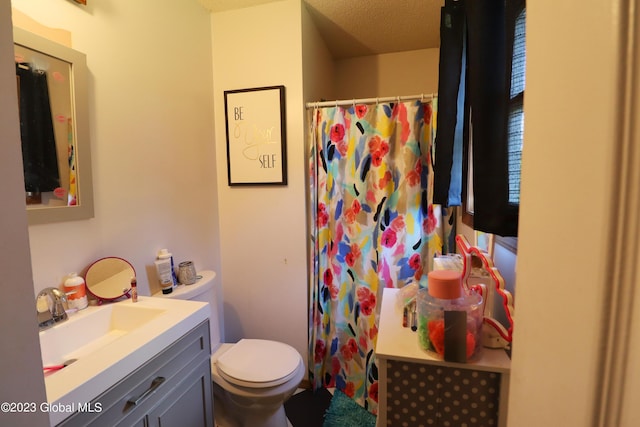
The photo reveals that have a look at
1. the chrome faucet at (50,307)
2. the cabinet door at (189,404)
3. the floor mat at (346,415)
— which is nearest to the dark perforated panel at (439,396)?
the cabinet door at (189,404)

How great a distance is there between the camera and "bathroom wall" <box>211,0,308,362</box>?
1762 millimetres

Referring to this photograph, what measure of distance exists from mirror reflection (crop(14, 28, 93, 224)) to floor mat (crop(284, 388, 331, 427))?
1.52 meters

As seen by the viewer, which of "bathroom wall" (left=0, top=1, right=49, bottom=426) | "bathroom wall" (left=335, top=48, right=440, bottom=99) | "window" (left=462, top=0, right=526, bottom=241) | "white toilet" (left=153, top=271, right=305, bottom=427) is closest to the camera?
"bathroom wall" (left=0, top=1, right=49, bottom=426)

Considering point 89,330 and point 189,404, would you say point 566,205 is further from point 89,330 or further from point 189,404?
point 89,330

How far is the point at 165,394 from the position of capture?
949 mm

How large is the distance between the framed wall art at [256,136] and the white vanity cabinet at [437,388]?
1249mm

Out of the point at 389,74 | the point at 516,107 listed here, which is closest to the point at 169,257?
the point at 516,107

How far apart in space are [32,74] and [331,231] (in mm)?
1496

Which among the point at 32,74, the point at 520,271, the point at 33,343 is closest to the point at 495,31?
the point at 520,271

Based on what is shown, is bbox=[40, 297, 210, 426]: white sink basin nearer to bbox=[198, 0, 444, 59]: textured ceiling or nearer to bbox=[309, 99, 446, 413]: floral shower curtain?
bbox=[309, 99, 446, 413]: floral shower curtain

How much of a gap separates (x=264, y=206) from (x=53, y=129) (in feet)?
3.53

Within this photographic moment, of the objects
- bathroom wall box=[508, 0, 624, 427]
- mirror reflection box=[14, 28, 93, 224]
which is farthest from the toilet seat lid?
bathroom wall box=[508, 0, 624, 427]

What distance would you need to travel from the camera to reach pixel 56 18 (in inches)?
40.8

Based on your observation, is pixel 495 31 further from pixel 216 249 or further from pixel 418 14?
pixel 216 249
